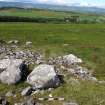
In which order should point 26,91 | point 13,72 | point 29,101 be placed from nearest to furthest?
point 29,101
point 26,91
point 13,72

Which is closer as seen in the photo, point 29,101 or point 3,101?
point 29,101

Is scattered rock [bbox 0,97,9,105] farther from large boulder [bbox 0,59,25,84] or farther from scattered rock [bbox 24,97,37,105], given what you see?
large boulder [bbox 0,59,25,84]

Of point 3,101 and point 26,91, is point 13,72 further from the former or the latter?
point 3,101

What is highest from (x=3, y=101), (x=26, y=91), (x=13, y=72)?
(x=13, y=72)

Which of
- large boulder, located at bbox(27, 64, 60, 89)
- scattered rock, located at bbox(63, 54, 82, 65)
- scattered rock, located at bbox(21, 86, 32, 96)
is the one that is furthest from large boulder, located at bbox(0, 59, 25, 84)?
scattered rock, located at bbox(63, 54, 82, 65)

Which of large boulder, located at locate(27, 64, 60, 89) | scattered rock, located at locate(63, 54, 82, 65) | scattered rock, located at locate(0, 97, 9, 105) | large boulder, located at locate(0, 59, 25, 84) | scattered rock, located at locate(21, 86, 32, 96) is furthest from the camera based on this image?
scattered rock, located at locate(63, 54, 82, 65)

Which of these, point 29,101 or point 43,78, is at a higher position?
point 43,78

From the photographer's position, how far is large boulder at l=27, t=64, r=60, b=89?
109 feet

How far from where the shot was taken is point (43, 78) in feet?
109

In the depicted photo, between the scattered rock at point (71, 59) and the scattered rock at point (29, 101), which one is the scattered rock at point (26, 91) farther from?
the scattered rock at point (71, 59)

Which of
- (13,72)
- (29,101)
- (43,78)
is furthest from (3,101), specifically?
(13,72)

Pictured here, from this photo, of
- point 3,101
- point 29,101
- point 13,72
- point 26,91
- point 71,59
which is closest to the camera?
point 29,101

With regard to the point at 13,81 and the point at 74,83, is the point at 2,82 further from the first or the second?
the point at 74,83

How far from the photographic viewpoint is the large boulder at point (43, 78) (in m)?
33.2
